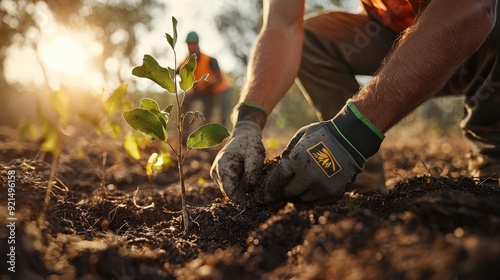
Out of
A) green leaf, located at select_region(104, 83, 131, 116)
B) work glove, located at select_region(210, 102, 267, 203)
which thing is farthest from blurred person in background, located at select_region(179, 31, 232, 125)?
work glove, located at select_region(210, 102, 267, 203)

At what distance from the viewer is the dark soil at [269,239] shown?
79 cm

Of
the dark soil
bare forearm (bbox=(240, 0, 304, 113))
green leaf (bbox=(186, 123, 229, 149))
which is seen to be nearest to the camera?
the dark soil

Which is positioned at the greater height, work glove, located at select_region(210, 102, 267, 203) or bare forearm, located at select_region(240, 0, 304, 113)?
bare forearm, located at select_region(240, 0, 304, 113)

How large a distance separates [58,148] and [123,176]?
67.7 inches

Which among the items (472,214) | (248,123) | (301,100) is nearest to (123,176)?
(248,123)

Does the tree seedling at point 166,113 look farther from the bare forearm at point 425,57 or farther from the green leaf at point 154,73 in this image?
the bare forearm at point 425,57

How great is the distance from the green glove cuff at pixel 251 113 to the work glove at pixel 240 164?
0.10m

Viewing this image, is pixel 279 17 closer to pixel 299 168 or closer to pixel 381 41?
pixel 381 41

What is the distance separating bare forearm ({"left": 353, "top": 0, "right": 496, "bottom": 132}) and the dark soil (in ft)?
1.14

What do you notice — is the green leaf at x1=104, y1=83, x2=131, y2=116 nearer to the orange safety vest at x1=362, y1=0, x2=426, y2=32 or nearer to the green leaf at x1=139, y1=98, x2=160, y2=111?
the green leaf at x1=139, y1=98, x2=160, y2=111

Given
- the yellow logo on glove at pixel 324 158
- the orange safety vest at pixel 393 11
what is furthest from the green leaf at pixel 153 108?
the orange safety vest at pixel 393 11

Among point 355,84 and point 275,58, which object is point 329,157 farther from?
point 355,84

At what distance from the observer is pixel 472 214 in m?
0.94

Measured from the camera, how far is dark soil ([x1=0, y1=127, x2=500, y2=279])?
790mm
